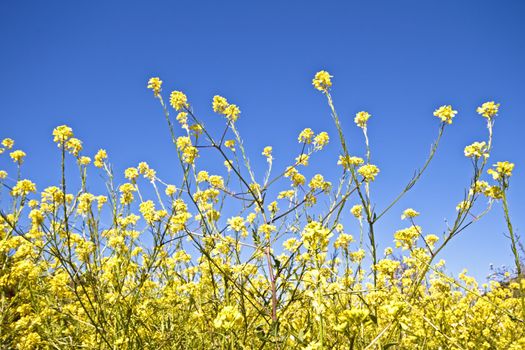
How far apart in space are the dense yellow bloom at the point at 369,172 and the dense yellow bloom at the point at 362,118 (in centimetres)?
45

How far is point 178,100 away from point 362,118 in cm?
151

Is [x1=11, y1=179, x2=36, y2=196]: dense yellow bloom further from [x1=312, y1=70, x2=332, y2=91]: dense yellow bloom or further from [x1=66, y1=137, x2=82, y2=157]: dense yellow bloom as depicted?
[x1=312, y1=70, x2=332, y2=91]: dense yellow bloom

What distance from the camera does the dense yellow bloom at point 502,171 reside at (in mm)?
2266

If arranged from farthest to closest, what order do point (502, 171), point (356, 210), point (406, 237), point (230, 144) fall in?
point (356, 210) < point (230, 144) < point (406, 237) < point (502, 171)

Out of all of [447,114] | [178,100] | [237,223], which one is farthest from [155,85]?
[447,114]

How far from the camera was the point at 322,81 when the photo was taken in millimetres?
2871

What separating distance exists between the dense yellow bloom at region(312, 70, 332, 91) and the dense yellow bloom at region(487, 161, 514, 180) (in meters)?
1.30

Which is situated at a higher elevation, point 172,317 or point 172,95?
point 172,95

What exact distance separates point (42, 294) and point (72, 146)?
1.25 meters

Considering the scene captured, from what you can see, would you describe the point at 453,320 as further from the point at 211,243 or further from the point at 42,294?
the point at 42,294

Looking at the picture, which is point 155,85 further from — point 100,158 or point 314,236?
point 314,236

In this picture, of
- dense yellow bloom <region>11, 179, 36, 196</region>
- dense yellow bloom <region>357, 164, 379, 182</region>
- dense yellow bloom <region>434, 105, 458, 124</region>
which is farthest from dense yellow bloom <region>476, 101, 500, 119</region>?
dense yellow bloom <region>11, 179, 36, 196</region>

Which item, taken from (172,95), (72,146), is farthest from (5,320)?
(172,95)

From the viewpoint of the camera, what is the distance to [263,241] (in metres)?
2.40
